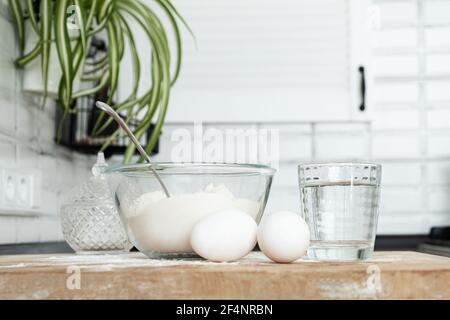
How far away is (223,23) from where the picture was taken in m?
2.52

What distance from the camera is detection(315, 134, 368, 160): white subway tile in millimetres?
2514

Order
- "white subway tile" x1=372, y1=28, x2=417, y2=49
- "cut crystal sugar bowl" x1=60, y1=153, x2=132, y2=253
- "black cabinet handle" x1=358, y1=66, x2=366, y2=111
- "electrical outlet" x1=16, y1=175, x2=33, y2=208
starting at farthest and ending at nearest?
"white subway tile" x1=372, y1=28, x2=417, y2=49 < "black cabinet handle" x1=358, y1=66, x2=366, y2=111 < "electrical outlet" x1=16, y1=175, x2=33, y2=208 < "cut crystal sugar bowl" x1=60, y1=153, x2=132, y2=253

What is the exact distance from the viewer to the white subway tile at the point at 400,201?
2.50 metres

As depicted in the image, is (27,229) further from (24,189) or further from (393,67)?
(393,67)

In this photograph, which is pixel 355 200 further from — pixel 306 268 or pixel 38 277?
pixel 38 277

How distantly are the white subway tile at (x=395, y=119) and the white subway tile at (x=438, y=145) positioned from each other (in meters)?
0.07

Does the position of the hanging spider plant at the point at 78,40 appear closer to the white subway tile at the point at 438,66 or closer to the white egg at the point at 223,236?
the white egg at the point at 223,236

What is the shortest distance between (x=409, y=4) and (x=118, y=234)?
173cm

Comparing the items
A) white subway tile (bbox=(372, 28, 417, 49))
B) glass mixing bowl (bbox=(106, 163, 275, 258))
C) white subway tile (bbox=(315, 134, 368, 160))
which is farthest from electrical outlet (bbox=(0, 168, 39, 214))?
white subway tile (bbox=(372, 28, 417, 49))

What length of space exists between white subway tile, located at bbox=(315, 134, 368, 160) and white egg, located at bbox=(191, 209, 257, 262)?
5.29 feet

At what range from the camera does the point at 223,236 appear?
36.0 inches

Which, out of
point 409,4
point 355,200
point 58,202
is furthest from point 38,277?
point 409,4

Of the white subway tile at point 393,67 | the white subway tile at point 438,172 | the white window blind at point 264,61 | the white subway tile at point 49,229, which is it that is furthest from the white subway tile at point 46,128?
the white subway tile at point 438,172

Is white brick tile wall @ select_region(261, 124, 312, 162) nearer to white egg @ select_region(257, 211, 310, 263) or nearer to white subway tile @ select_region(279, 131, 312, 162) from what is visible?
white subway tile @ select_region(279, 131, 312, 162)
